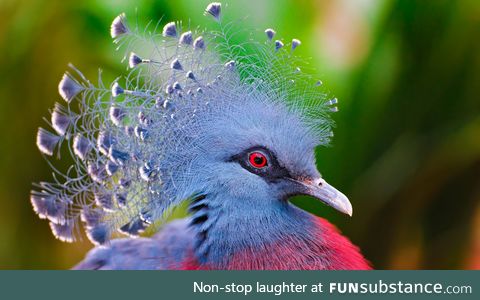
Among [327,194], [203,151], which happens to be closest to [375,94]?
[327,194]

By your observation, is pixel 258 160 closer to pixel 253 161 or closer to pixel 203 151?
pixel 253 161

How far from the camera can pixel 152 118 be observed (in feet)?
4.64

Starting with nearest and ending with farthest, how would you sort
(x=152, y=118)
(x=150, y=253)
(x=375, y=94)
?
Answer: (x=152, y=118) → (x=150, y=253) → (x=375, y=94)

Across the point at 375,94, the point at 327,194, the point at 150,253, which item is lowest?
the point at 150,253

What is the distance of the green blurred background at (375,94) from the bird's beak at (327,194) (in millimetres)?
841

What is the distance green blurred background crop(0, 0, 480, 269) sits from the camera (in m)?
2.22

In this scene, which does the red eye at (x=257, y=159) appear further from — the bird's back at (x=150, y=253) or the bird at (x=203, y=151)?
the bird's back at (x=150, y=253)

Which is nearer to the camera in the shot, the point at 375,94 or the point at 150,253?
the point at 150,253

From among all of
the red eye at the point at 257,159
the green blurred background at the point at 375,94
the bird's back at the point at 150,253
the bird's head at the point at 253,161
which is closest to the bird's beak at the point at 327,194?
the bird's head at the point at 253,161

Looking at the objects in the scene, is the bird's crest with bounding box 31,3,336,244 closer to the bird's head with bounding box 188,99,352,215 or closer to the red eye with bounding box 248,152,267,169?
the bird's head with bounding box 188,99,352,215

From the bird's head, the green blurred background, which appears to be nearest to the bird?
the bird's head

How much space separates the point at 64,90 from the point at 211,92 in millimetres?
368

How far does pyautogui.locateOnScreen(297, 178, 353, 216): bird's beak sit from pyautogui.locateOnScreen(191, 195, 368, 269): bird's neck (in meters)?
0.09

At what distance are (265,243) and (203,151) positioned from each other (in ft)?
0.94
